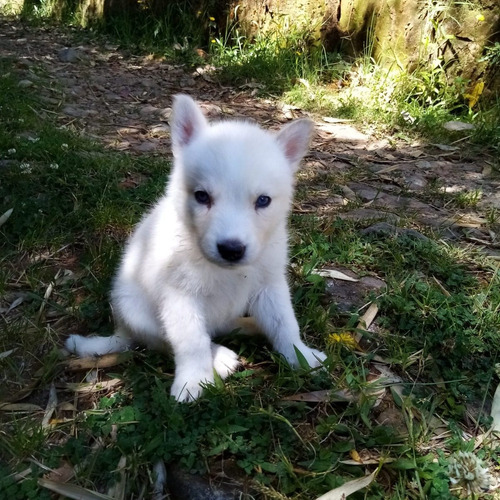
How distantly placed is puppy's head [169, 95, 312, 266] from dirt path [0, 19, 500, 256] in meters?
1.56

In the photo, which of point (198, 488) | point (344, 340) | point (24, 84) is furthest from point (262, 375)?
point (24, 84)

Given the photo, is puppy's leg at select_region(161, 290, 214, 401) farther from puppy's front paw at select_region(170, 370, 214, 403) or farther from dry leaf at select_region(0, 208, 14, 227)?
dry leaf at select_region(0, 208, 14, 227)

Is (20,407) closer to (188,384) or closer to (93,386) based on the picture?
(93,386)

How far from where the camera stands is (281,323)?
102 inches

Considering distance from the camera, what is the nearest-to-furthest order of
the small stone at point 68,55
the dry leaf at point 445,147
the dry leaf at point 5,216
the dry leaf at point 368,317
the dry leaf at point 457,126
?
the dry leaf at point 368,317
the dry leaf at point 5,216
the dry leaf at point 445,147
the dry leaf at point 457,126
the small stone at point 68,55

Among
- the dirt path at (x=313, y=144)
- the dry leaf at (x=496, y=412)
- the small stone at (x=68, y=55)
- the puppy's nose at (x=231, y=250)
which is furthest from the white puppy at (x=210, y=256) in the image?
the small stone at (x=68, y=55)

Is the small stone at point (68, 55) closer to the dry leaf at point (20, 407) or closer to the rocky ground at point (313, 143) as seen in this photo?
→ the rocky ground at point (313, 143)

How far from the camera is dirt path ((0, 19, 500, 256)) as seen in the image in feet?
13.7

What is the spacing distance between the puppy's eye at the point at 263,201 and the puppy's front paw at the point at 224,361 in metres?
0.73

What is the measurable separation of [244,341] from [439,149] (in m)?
3.72

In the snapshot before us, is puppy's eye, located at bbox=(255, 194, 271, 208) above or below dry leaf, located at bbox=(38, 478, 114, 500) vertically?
above

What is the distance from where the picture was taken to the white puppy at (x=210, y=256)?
222cm

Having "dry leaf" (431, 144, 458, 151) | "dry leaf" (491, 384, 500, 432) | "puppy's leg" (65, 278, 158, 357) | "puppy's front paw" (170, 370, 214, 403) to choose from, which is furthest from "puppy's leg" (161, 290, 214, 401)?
"dry leaf" (431, 144, 458, 151)

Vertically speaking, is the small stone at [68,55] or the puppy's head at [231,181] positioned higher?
the puppy's head at [231,181]
